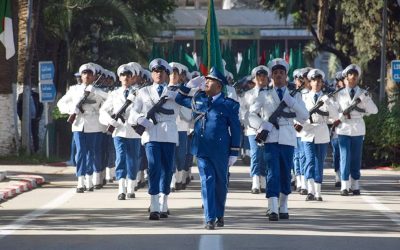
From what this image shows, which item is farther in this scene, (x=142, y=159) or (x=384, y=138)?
(x=384, y=138)

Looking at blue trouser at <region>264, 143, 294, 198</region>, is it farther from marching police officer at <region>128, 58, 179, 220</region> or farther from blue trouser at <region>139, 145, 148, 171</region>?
blue trouser at <region>139, 145, 148, 171</region>

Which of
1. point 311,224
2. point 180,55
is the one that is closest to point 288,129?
point 311,224

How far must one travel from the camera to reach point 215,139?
15.7 m

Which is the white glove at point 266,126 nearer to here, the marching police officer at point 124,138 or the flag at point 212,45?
the flag at point 212,45

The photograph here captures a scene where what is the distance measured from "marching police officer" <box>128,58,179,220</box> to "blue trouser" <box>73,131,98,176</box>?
4.94 metres

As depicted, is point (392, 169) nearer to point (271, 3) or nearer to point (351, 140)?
point (351, 140)

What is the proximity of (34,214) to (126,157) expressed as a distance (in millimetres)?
3024

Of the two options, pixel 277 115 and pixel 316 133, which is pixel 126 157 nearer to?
pixel 316 133

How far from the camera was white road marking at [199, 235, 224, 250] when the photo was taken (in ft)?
45.1

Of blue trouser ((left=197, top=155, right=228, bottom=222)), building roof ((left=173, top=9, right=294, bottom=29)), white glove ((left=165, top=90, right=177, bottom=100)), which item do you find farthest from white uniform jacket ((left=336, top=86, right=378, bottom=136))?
building roof ((left=173, top=9, right=294, bottom=29))

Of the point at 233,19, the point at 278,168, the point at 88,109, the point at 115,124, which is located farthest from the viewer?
the point at 233,19

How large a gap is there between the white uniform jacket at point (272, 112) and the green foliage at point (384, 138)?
12596mm

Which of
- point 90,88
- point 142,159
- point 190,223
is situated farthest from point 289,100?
point 142,159

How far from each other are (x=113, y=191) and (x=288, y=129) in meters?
6.01
